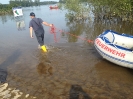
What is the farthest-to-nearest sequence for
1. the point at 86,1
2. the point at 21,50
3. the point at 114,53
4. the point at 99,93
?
the point at 86,1, the point at 21,50, the point at 114,53, the point at 99,93

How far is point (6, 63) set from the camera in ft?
26.0

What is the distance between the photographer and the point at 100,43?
7.32 metres

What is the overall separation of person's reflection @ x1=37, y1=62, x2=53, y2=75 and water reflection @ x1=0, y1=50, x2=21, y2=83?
1299 millimetres

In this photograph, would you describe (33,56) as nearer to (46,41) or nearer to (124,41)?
(46,41)

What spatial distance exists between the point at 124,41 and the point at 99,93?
344 cm

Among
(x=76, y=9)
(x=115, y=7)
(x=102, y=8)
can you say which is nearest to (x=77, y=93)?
(x=115, y=7)

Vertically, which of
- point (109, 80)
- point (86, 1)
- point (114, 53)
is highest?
point (86, 1)

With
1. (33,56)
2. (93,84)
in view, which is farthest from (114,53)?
(33,56)

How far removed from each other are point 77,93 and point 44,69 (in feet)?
7.74

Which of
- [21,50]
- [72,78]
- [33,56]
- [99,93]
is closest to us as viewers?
[99,93]

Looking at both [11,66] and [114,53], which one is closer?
[114,53]

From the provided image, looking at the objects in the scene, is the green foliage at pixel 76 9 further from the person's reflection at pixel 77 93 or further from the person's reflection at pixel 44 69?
the person's reflection at pixel 77 93

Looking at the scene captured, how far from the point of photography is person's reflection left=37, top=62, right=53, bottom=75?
6688 millimetres

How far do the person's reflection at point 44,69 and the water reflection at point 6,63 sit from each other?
1.30 m
